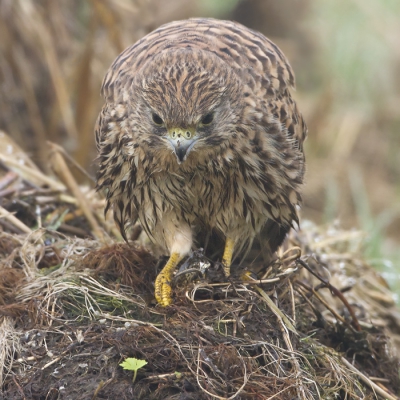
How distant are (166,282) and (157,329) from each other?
0.38 meters

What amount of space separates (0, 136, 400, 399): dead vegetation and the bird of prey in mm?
195

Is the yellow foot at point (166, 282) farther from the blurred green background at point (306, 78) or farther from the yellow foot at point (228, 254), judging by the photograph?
the blurred green background at point (306, 78)

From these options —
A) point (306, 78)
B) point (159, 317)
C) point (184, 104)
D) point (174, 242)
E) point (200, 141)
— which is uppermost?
point (184, 104)

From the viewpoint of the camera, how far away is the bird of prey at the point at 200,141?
10.5 ft

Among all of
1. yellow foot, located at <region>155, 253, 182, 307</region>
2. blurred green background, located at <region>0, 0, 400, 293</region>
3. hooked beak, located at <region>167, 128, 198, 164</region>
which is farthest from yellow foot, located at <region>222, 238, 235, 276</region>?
blurred green background, located at <region>0, 0, 400, 293</region>

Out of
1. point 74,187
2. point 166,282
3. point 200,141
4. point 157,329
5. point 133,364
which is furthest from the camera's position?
point 74,187

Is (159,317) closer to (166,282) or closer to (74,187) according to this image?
(166,282)

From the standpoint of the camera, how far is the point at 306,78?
9.02m

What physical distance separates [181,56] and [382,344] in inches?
67.3

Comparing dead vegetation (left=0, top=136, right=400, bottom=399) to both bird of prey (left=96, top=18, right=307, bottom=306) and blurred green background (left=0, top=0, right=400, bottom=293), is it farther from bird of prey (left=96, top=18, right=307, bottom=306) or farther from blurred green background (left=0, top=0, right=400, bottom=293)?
blurred green background (left=0, top=0, right=400, bottom=293)

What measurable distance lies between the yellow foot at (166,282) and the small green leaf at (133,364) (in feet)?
1.51

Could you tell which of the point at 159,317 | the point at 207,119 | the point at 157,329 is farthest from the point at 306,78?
the point at 157,329

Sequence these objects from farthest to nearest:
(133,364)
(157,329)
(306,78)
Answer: (306,78), (157,329), (133,364)

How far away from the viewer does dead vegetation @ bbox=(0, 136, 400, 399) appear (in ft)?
9.47
